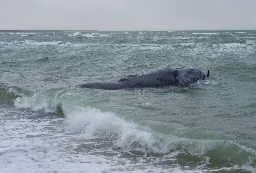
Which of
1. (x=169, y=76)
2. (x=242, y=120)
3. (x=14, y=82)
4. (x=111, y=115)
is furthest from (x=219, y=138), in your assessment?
(x=14, y=82)

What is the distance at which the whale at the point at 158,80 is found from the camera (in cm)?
1120

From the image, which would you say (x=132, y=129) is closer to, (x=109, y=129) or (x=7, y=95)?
(x=109, y=129)

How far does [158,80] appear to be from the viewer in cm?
1127

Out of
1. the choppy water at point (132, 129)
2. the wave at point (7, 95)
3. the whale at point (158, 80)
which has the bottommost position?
the wave at point (7, 95)

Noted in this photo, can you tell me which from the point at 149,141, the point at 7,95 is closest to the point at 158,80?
the point at 7,95

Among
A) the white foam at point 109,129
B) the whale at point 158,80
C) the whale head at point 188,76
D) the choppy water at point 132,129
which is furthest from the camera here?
the whale head at point 188,76

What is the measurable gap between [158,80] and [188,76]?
38.7 inches

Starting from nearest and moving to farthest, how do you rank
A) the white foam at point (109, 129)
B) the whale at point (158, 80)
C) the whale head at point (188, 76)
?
the white foam at point (109, 129) < the whale at point (158, 80) < the whale head at point (188, 76)

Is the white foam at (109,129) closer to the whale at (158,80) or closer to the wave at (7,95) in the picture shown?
the whale at (158,80)

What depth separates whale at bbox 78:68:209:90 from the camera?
11195 mm

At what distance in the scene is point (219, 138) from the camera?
19.1ft

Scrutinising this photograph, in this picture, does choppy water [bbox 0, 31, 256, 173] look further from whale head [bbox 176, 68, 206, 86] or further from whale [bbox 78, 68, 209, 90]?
whale [bbox 78, 68, 209, 90]

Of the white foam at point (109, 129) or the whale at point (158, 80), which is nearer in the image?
the white foam at point (109, 129)

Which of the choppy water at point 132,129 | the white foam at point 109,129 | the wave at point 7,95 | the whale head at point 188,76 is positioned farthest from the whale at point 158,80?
the white foam at point 109,129
